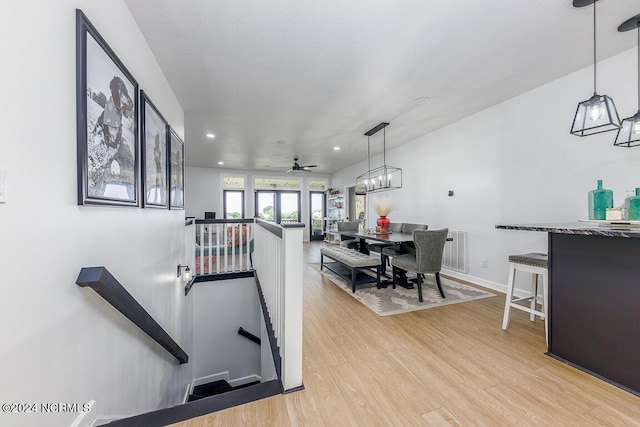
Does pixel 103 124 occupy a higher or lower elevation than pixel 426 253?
higher

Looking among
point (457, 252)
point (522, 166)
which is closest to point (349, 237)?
point (457, 252)

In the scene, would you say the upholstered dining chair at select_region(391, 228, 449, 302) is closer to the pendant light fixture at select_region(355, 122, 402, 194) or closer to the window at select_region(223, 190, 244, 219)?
the pendant light fixture at select_region(355, 122, 402, 194)

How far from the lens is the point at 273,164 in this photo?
754 centimetres

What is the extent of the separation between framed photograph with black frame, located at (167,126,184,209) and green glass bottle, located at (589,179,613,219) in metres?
3.85

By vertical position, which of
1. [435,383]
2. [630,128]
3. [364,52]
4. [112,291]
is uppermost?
[364,52]

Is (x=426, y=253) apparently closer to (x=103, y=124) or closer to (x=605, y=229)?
(x=605, y=229)

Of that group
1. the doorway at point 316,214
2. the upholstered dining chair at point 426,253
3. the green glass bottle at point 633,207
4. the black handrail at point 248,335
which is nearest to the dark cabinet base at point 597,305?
the green glass bottle at point 633,207

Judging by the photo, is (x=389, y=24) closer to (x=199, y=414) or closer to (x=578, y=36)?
(x=578, y=36)

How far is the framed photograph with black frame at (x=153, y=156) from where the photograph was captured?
1.91 m

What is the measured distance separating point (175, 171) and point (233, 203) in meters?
5.51

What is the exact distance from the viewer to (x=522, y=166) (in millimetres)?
3209

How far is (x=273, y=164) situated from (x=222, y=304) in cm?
470

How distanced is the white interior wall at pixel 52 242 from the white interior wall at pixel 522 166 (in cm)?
424

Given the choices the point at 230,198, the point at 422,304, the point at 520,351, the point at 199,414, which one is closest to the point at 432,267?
the point at 422,304
